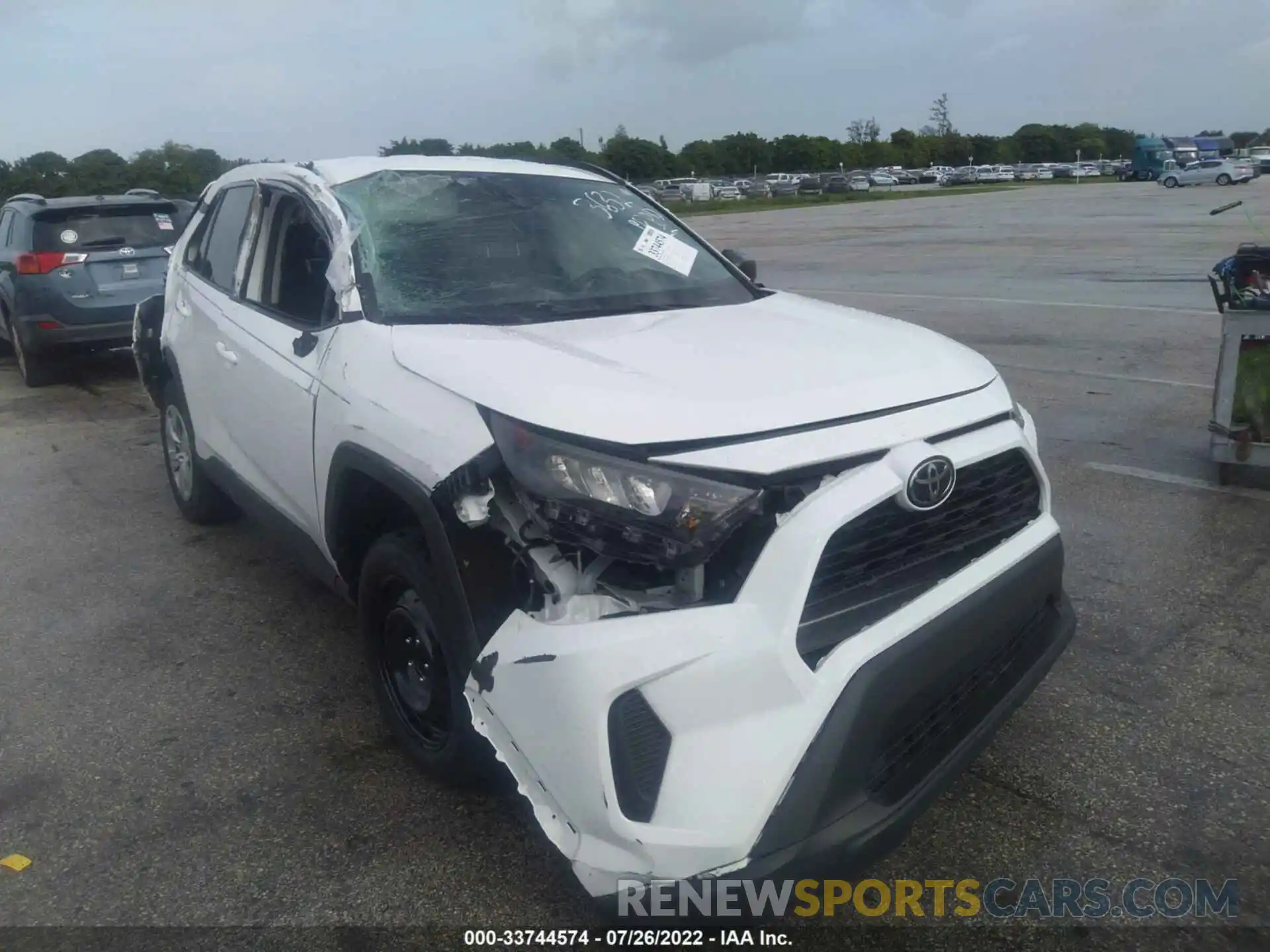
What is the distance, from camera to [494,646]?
8.02 feet

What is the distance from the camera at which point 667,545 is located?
2.24m

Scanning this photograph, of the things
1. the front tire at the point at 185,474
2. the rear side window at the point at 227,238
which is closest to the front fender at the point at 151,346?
the front tire at the point at 185,474

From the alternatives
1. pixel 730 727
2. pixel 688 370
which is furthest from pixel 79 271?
pixel 730 727

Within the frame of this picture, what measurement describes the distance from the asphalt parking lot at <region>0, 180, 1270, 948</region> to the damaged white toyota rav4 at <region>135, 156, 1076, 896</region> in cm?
35

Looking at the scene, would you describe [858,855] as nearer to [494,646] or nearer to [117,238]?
[494,646]

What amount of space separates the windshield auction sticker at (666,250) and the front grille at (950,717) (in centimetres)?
185

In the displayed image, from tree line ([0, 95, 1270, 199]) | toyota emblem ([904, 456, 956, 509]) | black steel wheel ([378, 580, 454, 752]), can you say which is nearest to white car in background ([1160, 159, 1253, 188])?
tree line ([0, 95, 1270, 199])

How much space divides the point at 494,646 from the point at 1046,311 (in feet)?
34.3

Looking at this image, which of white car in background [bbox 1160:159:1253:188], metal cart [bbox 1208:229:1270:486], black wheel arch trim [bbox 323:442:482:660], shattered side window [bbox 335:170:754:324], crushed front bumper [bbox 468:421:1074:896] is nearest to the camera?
crushed front bumper [bbox 468:421:1074:896]

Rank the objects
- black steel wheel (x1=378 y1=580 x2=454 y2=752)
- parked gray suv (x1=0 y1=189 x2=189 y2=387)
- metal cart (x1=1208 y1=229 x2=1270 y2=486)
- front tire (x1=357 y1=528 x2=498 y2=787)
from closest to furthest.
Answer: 1. front tire (x1=357 y1=528 x2=498 y2=787)
2. black steel wheel (x1=378 y1=580 x2=454 y2=752)
3. metal cart (x1=1208 y1=229 x2=1270 y2=486)
4. parked gray suv (x1=0 y1=189 x2=189 y2=387)

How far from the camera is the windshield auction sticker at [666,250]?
3.99m

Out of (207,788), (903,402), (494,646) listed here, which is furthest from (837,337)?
(207,788)

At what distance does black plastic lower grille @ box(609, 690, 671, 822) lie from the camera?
216cm

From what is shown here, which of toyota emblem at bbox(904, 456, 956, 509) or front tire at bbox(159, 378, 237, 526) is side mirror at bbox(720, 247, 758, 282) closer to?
toyota emblem at bbox(904, 456, 956, 509)
